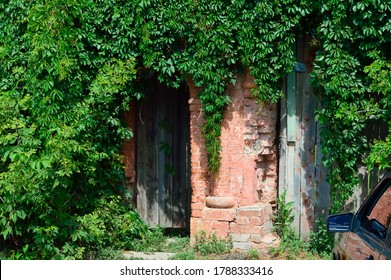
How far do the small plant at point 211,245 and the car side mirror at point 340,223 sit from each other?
3.32m

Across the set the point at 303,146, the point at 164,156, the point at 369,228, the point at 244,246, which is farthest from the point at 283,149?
the point at 369,228

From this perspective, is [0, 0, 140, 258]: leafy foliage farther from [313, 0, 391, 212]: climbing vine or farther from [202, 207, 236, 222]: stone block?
[313, 0, 391, 212]: climbing vine

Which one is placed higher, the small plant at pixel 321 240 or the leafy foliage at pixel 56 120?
the leafy foliage at pixel 56 120

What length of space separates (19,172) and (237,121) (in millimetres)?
2682

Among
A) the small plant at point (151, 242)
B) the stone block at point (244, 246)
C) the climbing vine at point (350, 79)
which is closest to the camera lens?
the climbing vine at point (350, 79)

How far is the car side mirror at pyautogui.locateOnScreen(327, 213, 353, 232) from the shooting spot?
485 cm

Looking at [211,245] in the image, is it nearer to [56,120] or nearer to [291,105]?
[291,105]

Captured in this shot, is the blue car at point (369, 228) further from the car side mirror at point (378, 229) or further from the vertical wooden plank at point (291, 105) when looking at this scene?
the vertical wooden plank at point (291, 105)

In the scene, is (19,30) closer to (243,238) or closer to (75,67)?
(75,67)

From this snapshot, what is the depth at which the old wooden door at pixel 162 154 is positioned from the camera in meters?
9.49

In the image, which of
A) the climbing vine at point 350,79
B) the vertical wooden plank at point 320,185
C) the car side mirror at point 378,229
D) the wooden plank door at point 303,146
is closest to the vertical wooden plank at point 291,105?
the wooden plank door at point 303,146

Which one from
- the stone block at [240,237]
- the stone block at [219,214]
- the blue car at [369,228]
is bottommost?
the stone block at [240,237]

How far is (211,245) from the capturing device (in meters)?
8.20

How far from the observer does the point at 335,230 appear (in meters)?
4.85
